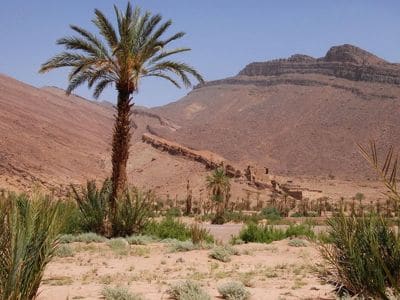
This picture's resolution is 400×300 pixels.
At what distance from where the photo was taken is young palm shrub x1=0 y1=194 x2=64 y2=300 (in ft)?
16.6

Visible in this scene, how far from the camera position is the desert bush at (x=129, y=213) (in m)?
17.8

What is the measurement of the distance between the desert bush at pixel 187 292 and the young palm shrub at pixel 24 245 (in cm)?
249

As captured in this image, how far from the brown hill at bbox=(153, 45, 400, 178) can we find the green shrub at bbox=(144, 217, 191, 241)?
210ft

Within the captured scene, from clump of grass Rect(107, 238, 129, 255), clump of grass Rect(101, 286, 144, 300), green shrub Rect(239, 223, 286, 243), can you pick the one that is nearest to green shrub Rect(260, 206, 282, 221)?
green shrub Rect(239, 223, 286, 243)

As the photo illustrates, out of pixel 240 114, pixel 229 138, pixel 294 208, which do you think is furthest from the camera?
pixel 240 114

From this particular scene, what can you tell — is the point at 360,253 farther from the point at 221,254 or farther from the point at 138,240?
the point at 138,240

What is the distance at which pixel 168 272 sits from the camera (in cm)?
1164

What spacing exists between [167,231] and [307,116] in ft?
313

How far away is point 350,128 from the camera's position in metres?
101

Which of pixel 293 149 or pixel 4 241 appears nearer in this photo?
pixel 4 241

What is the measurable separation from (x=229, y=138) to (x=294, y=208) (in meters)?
52.7

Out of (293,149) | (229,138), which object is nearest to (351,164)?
(293,149)

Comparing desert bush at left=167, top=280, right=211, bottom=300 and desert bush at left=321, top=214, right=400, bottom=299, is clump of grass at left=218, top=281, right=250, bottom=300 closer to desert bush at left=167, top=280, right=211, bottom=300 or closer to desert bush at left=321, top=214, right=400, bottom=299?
desert bush at left=167, top=280, right=211, bottom=300

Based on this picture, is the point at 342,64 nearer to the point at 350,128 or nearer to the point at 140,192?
the point at 350,128
